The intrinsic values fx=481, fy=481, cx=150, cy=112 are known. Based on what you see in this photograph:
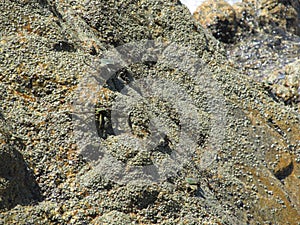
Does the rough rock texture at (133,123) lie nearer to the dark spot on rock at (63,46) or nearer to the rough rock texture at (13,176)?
the dark spot on rock at (63,46)

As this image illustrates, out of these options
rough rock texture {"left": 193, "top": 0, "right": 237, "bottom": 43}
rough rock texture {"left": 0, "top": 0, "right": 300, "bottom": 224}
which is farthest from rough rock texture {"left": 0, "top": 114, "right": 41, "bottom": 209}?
rough rock texture {"left": 193, "top": 0, "right": 237, "bottom": 43}

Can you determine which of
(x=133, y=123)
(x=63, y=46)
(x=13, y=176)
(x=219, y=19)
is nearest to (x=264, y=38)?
(x=219, y=19)

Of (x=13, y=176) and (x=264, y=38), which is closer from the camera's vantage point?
(x=13, y=176)

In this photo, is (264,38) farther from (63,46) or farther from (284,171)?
(63,46)

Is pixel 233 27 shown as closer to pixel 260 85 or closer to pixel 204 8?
pixel 204 8

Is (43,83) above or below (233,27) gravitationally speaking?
below

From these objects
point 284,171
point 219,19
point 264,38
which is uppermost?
point 264,38

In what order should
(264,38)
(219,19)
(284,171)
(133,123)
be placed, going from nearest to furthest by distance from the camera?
(133,123), (284,171), (219,19), (264,38)

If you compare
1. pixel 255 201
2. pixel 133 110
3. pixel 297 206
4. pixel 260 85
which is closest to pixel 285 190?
pixel 297 206
